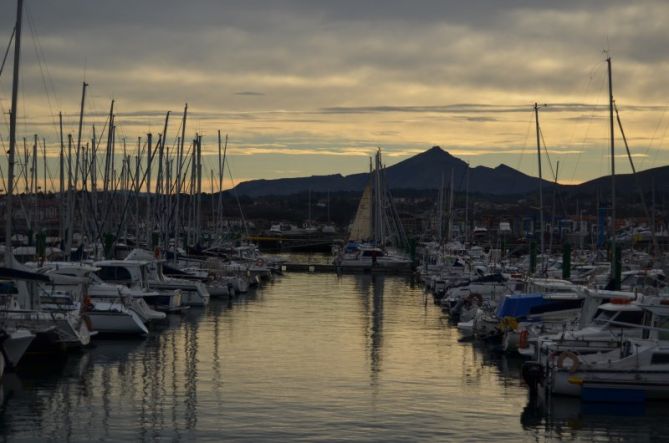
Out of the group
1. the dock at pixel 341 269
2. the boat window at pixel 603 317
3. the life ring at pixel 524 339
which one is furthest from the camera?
the dock at pixel 341 269

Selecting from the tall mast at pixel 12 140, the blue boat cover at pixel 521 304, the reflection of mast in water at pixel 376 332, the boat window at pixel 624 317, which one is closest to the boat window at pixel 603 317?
the boat window at pixel 624 317

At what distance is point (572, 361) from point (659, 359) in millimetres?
2141

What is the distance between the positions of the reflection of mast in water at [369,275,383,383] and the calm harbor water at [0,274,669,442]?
9 centimetres

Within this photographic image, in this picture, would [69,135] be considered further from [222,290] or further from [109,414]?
[109,414]

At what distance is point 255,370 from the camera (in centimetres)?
3481

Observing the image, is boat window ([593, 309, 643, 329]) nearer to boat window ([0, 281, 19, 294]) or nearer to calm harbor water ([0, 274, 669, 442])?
calm harbor water ([0, 274, 669, 442])

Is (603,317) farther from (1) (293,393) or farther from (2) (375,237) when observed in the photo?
(2) (375,237)

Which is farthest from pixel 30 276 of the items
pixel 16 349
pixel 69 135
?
pixel 69 135

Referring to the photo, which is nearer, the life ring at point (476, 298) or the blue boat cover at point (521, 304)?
the blue boat cover at point (521, 304)

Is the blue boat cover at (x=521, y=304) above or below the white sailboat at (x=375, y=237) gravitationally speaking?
below

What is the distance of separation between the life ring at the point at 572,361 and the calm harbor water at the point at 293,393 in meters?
0.93

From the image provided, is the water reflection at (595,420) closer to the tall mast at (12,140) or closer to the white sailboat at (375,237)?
the tall mast at (12,140)

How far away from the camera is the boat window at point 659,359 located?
28.7m

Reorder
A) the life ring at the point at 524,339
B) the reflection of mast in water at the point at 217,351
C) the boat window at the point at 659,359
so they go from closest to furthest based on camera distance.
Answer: the boat window at the point at 659,359 → the reflection of mast in water at the point at 217,351 → the life ring at the point at 524,339
